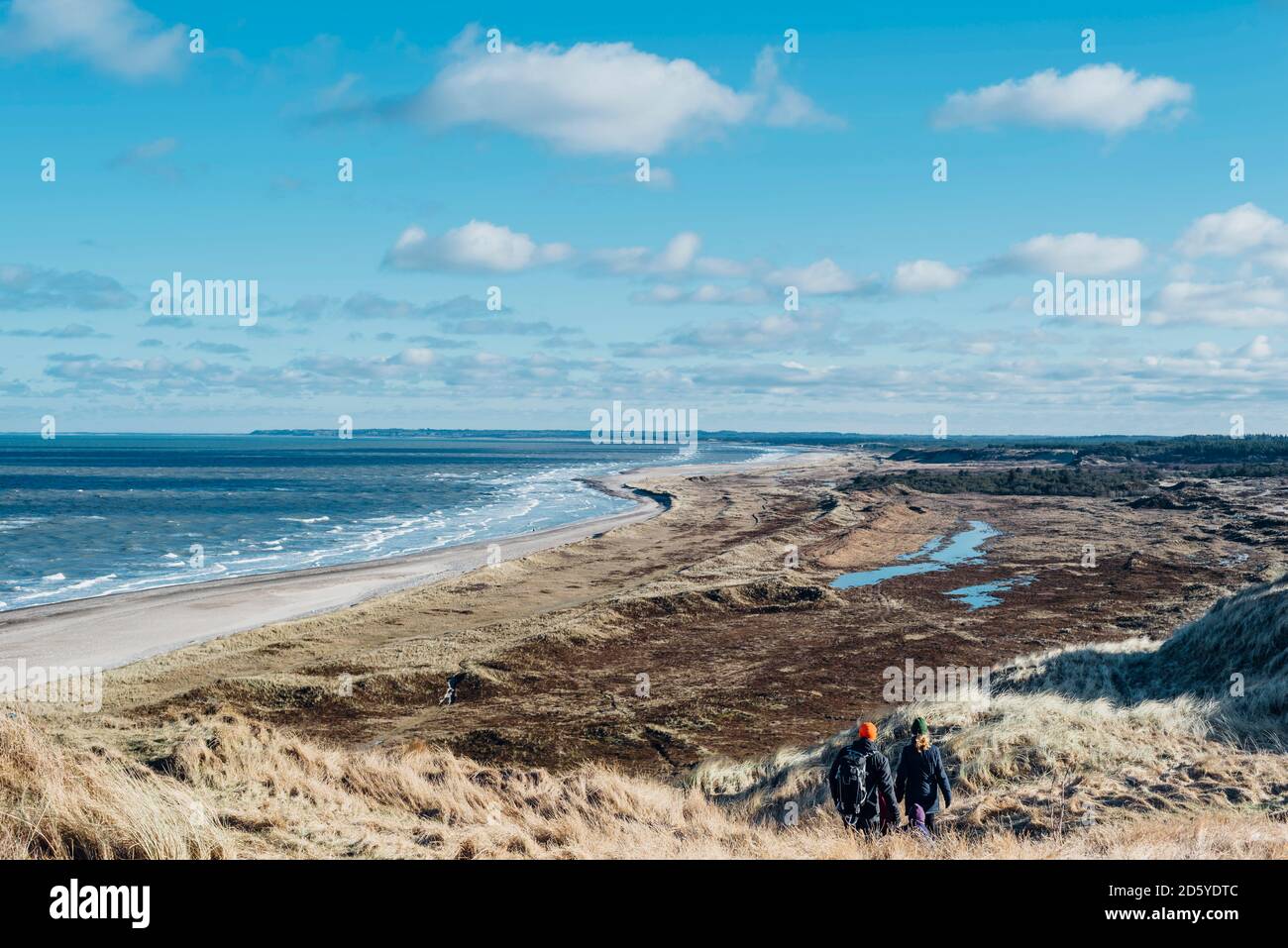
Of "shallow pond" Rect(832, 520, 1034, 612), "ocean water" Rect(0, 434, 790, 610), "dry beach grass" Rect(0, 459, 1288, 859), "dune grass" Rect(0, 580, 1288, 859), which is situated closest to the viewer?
"dune grass" Rect(0, 580, 1288, 859)

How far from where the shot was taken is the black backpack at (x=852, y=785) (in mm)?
10148

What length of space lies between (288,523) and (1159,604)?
55098mm

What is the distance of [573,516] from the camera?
232ft

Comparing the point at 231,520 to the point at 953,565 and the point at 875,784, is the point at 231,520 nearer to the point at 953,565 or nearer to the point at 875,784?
the point at 953,565

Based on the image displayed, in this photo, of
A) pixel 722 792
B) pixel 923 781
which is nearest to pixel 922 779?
pixel 923 781

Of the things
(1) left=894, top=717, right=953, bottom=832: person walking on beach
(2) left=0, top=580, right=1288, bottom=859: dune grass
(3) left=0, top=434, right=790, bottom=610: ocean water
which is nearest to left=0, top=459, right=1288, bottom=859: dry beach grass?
(2) left=0, top=580, right=1288, bottom=859: dune grass

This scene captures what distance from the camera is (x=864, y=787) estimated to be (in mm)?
10227

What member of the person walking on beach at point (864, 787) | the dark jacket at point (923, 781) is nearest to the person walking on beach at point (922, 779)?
the dark jacket at point (923, 781)

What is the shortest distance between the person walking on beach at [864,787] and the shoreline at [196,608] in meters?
23.0

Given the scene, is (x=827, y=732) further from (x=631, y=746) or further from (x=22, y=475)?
(x=22, y=475)

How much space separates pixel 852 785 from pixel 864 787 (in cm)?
18

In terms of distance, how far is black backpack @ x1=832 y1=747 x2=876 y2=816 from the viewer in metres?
10.1

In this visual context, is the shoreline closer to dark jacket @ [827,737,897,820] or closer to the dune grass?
the dune grass
